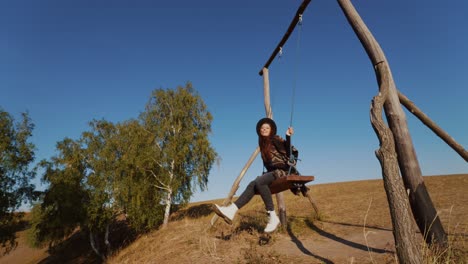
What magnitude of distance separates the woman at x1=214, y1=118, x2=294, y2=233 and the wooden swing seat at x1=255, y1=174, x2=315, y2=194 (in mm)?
156

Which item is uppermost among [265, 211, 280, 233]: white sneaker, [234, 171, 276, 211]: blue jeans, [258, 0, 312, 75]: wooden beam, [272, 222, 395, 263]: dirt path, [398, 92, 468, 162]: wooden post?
[258, 0, 312, 75]: wooden beam

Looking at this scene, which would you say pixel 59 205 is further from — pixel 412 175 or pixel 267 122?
pixel 412 175

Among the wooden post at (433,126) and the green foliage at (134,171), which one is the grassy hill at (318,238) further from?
the green foliage at (134,171)

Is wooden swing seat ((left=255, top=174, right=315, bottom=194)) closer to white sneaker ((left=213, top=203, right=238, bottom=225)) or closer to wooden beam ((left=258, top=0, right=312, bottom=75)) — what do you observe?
white sneaker ((left=213, top=203, right=238, bottom=225))

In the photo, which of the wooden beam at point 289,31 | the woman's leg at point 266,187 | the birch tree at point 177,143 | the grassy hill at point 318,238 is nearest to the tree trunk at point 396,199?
the grassy hill at point 318,238

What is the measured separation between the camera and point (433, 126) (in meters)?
5.69

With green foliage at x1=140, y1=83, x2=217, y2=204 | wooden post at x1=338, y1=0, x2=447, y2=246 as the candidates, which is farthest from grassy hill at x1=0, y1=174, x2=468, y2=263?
green foliage at x1=140, y1=83, x2=217, y2=204

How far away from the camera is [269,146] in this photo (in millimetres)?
5730

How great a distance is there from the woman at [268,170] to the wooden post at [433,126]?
2205 mm

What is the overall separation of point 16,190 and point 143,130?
10.6 meters

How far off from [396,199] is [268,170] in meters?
2.72

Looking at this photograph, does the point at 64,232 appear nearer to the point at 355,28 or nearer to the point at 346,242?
the point at 346,242

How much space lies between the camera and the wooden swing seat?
4.75 metres

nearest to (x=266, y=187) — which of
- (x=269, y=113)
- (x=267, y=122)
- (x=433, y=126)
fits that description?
(x=267, y=122)
